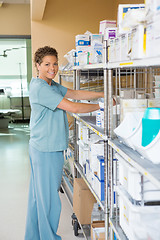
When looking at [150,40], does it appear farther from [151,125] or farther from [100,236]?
[100,236]

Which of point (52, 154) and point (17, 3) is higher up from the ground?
point (17, 3)

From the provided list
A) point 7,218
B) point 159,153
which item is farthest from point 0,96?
point 159,153

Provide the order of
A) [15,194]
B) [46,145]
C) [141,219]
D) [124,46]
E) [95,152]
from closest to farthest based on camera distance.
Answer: [141,219] < [124,46] < [95,152] < [46,145] < [15,194]

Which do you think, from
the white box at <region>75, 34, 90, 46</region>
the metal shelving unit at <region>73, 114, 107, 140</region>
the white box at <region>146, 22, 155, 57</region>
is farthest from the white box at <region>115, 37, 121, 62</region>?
the white box at <region>75, 34, 90, 46</region>

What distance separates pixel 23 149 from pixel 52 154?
469 cm

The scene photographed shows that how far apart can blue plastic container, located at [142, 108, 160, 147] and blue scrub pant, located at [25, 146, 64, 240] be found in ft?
4.96

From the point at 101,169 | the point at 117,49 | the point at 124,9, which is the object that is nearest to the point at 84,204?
the point at 101,169

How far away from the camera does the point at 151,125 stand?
5.35 ft

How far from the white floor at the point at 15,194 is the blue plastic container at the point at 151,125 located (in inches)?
80.5

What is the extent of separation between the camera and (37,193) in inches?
123

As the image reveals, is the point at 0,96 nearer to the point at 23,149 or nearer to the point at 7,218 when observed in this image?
the point at 23,149

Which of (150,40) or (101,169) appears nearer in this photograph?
(150,40)

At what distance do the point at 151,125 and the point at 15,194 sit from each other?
135 inches

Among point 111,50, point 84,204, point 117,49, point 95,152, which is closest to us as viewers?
point 117,49
